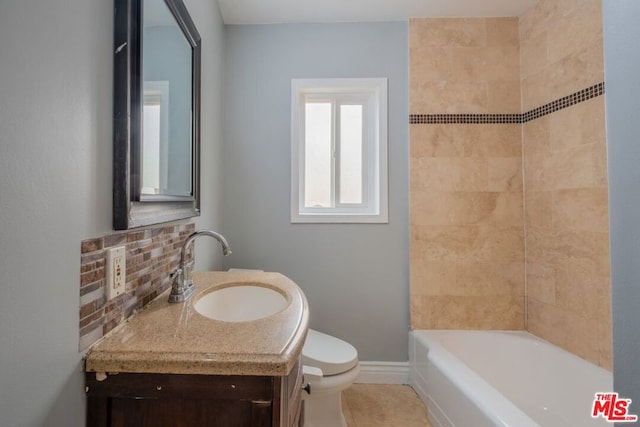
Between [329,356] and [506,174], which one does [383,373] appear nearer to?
[329,356]

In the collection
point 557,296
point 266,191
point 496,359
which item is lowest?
point 496,359

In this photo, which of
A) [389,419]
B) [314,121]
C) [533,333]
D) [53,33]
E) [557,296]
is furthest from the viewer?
[314,121]

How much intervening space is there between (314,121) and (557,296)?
1928mm

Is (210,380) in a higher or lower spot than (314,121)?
lower

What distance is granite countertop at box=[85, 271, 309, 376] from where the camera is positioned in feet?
2.06

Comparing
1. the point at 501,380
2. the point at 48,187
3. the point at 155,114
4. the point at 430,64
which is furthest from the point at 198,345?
the point at 430,64

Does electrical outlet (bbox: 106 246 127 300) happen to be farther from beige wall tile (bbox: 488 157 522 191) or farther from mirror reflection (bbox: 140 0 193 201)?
beige wall tile (bbox: 488 157 522 191)

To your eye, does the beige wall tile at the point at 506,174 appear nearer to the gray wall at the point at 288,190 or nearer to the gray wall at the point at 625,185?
the gray wall at the point at 288,190

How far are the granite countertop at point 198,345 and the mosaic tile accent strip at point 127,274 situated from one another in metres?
0.04

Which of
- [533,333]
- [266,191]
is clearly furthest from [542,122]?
[266,191]

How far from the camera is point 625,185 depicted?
0.52m

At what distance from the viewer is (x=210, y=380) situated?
64 cm

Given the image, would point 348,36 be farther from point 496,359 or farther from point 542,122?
point 496,359

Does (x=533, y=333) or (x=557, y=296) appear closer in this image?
(x=557, y=296)
